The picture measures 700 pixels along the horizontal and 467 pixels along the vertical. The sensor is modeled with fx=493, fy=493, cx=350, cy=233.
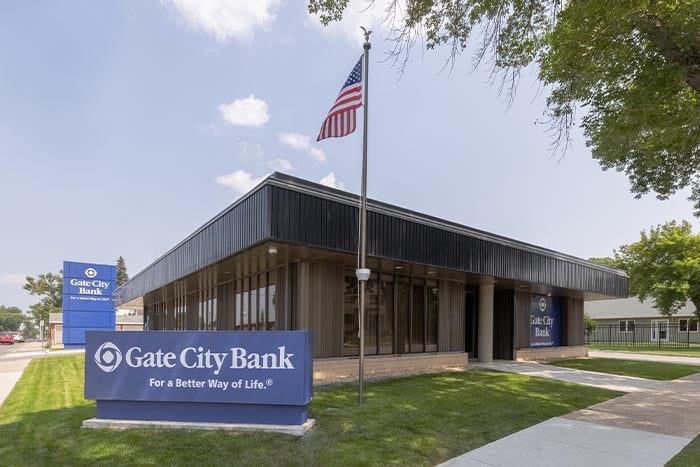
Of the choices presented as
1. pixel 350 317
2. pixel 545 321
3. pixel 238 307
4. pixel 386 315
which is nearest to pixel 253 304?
pixel 238 307

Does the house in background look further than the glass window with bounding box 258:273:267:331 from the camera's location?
Yes

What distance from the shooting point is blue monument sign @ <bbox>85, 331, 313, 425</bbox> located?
7309mm

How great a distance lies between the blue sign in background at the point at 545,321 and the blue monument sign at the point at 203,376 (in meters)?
16.2

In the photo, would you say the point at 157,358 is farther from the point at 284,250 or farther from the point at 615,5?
the point at 615,5

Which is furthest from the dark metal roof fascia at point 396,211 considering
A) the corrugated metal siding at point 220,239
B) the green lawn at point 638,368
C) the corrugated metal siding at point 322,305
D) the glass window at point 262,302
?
the glass window at point 262,302

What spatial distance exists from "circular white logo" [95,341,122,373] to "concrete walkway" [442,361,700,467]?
5.18 m

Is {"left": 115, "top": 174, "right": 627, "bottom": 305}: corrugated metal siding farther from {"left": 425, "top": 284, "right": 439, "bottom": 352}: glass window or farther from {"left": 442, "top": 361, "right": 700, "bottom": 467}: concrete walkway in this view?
{"left": 442, "top": 361, "right": 700, "bottom": 467}: concrete walkway

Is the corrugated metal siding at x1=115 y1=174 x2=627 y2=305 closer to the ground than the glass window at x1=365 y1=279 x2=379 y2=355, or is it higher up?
higher up

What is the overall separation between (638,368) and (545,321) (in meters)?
4.62

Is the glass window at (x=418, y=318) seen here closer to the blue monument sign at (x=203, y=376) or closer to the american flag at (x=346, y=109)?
the american flag at (x=346, y=109)

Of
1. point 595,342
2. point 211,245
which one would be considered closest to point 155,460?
point 211,245

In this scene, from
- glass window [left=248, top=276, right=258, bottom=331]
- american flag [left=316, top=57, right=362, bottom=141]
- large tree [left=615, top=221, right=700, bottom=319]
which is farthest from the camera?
large tree [left=615, top=221, right=700, bottom=319]

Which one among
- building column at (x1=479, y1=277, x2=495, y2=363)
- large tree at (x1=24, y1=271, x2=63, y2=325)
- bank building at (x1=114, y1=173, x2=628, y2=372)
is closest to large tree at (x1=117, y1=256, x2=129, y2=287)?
large tree at (x1=24, y1=271, x2=63, y2=325)

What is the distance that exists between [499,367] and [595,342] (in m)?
33.8
